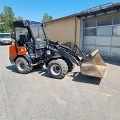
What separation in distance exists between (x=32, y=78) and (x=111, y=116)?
350cm

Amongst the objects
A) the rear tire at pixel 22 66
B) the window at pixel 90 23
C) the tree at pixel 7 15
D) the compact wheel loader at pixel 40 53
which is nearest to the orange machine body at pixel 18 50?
the compact wheel loader at pixel 40 53

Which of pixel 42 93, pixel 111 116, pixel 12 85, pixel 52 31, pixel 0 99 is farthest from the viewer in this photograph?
pixel 52 31

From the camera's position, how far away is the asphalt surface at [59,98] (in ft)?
10.6

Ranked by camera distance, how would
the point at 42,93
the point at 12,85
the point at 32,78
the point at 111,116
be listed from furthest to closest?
the point at 32,78, the point at 12,85, the point at 42,93, the point at 111,116

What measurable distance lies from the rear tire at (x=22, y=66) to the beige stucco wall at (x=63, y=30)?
655 centimetres

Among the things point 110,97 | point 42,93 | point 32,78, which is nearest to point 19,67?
point 32,78

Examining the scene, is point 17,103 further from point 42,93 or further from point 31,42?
point 31,42

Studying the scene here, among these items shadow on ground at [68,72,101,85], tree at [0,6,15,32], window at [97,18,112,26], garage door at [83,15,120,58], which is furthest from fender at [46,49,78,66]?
tree at [0,6,15,32]

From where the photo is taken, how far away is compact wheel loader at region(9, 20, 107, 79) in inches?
222

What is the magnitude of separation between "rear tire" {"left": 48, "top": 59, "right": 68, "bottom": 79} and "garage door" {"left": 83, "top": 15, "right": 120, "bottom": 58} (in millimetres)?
5175

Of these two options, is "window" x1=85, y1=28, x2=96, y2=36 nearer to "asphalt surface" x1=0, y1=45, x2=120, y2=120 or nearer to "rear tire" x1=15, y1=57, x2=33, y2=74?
"asphalt surface" x1=0, y1=45, x2=120, y2=120

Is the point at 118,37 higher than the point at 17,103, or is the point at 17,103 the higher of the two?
the point at 118,37

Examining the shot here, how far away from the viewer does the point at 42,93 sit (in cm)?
435

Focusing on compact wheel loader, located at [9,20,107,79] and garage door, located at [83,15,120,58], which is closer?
compact wheel loader, located at [9,20,107,79]
